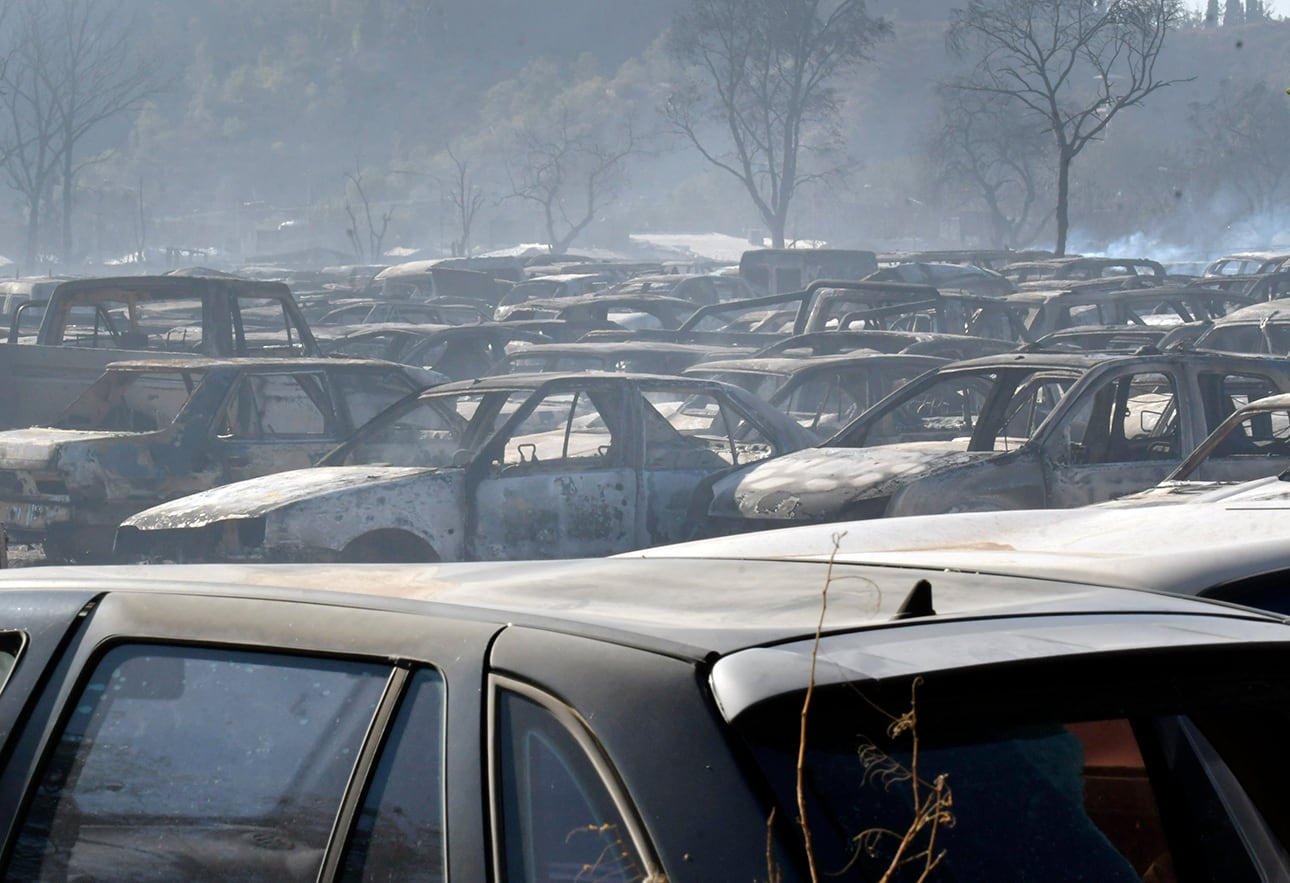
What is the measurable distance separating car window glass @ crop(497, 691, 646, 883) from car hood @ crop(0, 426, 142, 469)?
26.5 feet

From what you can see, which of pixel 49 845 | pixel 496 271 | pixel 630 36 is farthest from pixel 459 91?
pixel 49 845

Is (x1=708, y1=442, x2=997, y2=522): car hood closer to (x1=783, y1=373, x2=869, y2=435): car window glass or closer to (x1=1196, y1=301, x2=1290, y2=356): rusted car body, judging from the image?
(x1=783, y1=373, x2=869, y2=435): car window glass

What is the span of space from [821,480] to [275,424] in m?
4.49

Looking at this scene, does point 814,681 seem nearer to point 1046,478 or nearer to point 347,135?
point 1046,478

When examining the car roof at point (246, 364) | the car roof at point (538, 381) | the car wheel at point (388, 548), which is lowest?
the car wheel at point (388, 548)

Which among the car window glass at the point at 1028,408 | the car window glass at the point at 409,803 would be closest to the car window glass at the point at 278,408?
the car window glass at the point at 1028,408

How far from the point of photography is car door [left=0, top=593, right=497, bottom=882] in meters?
1.87

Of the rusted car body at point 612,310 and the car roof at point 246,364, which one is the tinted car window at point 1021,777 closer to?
the car roof at point 246,364

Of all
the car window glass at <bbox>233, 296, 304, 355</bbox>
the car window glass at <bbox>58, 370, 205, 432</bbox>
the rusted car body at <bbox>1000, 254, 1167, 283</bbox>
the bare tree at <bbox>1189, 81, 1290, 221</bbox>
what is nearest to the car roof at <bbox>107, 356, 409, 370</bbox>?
the car window glass at <bbox>58, 370, 205, 432</bbox>

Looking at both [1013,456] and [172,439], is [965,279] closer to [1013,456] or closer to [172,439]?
[1013,456]

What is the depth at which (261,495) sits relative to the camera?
25.9 ft

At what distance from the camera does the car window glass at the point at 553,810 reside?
5.50 ft

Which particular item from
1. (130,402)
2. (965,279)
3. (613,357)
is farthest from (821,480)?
(965,279)

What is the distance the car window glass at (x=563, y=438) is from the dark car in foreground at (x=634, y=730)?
238 inches
